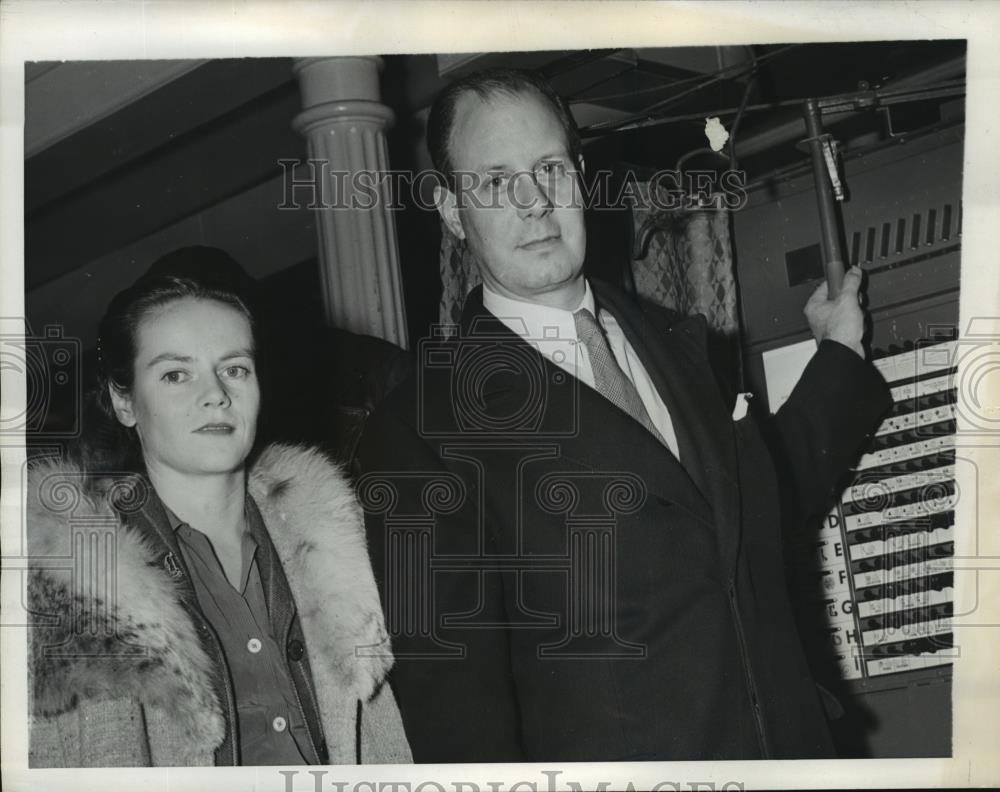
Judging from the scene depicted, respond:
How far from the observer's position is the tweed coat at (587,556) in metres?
1.69

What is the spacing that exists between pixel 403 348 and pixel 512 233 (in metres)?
0.23

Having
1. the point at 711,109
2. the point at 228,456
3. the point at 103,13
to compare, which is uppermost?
the point at 103,13

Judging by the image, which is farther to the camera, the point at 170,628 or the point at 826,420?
the point at 826,420

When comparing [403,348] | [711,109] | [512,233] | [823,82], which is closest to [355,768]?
[403,348]

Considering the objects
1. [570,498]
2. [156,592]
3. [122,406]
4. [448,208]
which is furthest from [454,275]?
[156,592]

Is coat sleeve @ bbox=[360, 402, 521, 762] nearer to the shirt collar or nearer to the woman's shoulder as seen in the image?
the woman's shoulder

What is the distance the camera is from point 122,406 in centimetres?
174

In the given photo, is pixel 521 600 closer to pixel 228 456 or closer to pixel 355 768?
pixel 355 768

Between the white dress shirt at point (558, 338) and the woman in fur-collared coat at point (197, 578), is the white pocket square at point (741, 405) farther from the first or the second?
the woman in fur-collared coat at point (197, 578)

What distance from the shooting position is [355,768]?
1.70m

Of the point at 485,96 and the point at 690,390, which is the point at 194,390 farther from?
the point at 690,390

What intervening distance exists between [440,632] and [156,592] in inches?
15.8

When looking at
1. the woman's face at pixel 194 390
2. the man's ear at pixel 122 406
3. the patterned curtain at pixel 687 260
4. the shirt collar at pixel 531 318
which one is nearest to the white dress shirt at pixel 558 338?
the shirt collar at pixel 531 318

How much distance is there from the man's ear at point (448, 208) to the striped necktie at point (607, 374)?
0.71 feet
